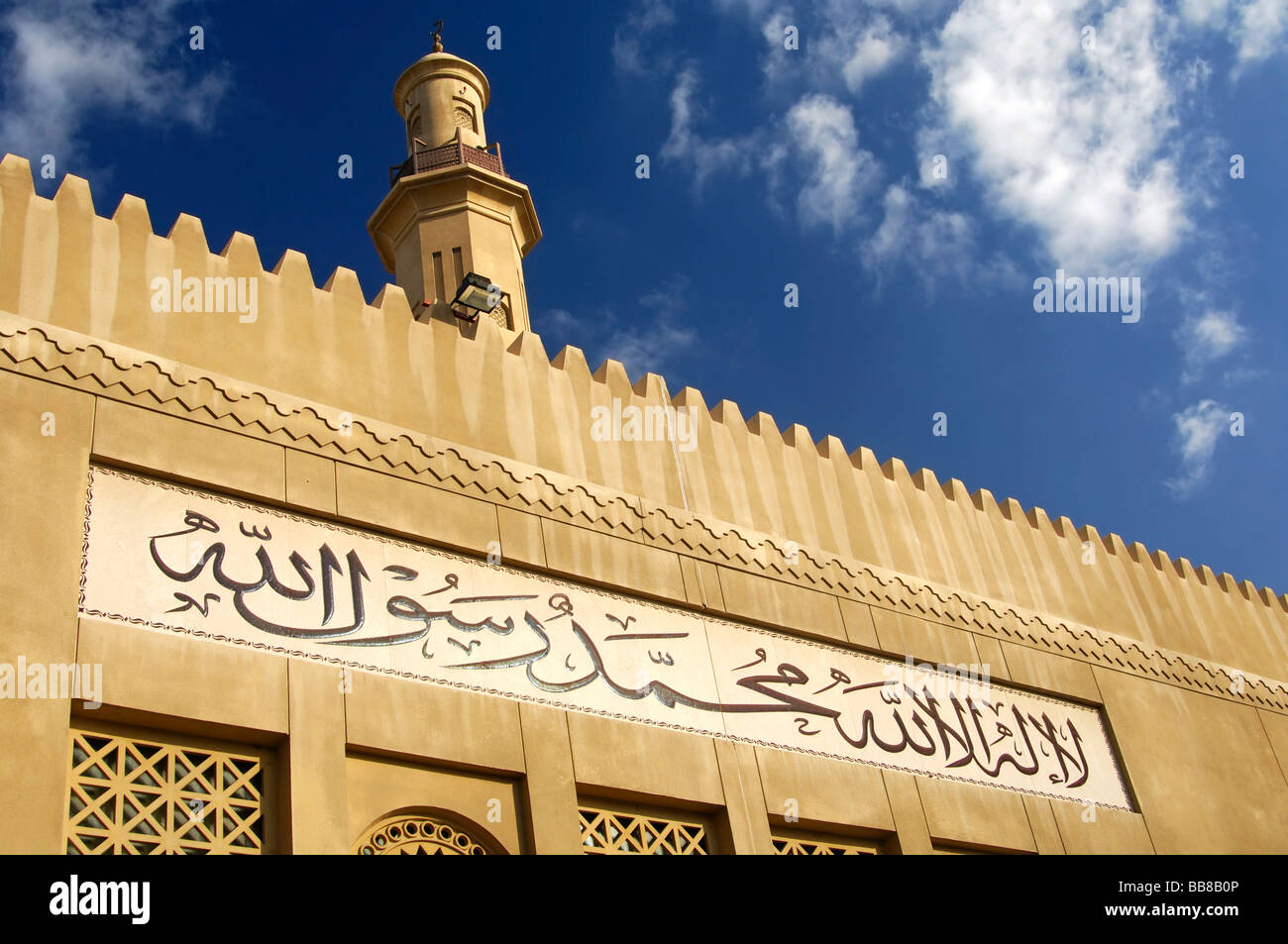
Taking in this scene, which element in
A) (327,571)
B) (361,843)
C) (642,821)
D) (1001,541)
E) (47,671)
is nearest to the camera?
(47,671)

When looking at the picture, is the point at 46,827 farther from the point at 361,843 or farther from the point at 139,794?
the point at 361,843

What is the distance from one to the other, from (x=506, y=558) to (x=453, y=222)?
572cm

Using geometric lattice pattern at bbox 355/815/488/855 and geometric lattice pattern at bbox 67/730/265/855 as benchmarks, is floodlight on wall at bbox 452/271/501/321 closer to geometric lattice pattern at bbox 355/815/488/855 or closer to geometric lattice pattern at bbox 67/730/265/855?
geometric lattice pattern at bbox 355/815/488/855

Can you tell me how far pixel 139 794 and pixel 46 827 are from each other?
0.39m

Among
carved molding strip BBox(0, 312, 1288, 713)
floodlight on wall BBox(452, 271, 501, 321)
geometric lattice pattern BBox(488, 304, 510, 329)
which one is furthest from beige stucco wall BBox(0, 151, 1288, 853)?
geometric lattice pattern BBox(488, 304, 510, 329)

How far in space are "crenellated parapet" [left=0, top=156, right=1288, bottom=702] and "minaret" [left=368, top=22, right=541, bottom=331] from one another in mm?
3890

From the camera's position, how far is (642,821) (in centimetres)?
534

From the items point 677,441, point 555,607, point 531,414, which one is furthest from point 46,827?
point 677,441

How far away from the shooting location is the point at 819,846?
18.8 ft

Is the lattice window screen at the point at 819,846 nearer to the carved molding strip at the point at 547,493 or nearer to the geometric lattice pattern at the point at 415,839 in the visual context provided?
the carved molding strip at the point at 547,493

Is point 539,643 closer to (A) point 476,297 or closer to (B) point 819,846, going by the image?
(B) point 819,846

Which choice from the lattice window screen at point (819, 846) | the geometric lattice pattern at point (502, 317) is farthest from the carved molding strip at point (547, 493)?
the geometric lattice pattern at point (502, 317)

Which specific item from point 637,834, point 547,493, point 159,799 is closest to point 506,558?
point 547,493

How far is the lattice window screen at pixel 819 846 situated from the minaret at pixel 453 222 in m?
5.25
